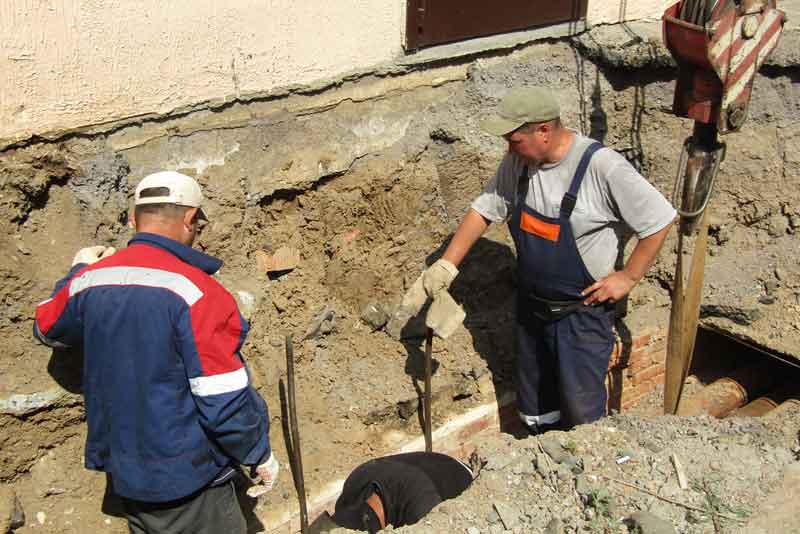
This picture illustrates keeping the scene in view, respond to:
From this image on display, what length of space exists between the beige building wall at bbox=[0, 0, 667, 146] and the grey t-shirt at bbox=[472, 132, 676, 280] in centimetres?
109

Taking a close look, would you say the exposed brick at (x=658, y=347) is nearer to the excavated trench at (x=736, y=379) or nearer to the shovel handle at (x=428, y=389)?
the excavated trench at (x=736, y=379)

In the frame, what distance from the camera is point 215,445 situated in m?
2.97

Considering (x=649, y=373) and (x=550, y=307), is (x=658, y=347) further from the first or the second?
(x=550, y=307)

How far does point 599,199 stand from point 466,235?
70 centimetres

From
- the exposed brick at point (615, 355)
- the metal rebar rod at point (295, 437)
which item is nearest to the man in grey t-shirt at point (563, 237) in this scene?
the exposed brick at point (615, 355)

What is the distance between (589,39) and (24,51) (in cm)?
330

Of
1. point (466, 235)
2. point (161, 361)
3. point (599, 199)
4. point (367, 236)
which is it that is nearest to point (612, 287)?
point (599, 199)

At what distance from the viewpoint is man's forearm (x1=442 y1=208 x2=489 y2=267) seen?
158 inches

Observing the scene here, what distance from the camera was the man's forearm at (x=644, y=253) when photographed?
361 cm

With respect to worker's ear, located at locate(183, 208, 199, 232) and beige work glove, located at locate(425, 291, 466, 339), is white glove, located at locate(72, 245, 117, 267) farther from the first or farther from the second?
beige work glove, located at locate(425, 291, 466, 339)

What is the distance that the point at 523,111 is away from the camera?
3480 millimetres

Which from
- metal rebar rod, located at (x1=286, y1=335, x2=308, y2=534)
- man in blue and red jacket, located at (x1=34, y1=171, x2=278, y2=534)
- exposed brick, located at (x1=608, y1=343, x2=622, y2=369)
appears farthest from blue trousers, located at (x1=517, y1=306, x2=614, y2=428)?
man in blue and red jacket, located at (x1=34, y1=171, x2=278, y2=534)

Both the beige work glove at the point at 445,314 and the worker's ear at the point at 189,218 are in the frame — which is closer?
the worker's ear at the point at 189,218

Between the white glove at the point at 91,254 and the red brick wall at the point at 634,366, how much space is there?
286 centimetres
